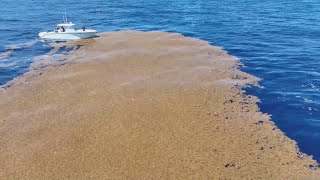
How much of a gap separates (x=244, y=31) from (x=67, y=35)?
1212 inches

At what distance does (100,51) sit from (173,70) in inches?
556

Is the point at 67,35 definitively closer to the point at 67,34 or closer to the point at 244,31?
the point at 67,34

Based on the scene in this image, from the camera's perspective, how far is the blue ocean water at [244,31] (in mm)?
38250

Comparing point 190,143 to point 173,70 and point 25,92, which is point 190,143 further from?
point 25,92

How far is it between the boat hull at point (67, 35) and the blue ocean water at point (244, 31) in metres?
2.06

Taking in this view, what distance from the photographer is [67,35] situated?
2430 inches

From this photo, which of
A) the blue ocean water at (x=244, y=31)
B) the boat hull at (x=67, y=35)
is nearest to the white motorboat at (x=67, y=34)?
the boat hull at (x=67, y=35)

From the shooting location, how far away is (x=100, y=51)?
55.2 metres

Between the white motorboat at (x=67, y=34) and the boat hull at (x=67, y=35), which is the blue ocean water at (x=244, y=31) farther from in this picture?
the white motorboat at (x=67, y=34)

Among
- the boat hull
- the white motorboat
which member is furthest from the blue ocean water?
the white motorboat

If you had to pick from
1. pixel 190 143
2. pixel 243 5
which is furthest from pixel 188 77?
pixel 243 5

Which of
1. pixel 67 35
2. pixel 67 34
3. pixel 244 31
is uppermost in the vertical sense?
pixel 244 31

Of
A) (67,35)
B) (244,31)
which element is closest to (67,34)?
(67,35)

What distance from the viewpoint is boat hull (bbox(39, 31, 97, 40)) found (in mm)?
61319
